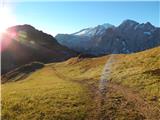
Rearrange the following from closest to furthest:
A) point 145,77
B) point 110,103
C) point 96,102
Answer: point 110,103, point 96,102, point 145,77

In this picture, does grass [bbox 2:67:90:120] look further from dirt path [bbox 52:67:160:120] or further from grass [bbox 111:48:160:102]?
grass [bbox 111:48:160:102]

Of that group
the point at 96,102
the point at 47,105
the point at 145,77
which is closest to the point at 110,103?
the point at 96,102

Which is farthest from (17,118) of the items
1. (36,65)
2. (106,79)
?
(36,65)

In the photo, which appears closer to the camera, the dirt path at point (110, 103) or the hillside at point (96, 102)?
the dirt path at point (110, 103)

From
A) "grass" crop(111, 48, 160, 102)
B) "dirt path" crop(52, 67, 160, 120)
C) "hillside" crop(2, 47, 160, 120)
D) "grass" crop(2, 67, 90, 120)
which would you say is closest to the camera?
"dirt path" crop(52, 67, 160, 120)

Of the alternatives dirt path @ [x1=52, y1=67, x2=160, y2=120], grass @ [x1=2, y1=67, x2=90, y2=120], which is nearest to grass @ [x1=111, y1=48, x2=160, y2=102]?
dirt path @ [x1=52, y1=67, x2=160, y2=120]

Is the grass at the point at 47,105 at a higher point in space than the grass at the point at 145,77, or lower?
lower

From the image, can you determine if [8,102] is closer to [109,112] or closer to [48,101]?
[48,101]

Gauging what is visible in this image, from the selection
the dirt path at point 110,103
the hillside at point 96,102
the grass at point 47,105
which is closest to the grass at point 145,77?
the hillside at point 96,102

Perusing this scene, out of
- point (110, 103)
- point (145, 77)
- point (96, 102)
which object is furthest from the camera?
point (145, 77)

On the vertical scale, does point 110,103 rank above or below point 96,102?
below

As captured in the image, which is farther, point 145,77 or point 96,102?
point 145,77

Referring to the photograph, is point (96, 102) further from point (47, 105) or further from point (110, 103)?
point (47, 105)

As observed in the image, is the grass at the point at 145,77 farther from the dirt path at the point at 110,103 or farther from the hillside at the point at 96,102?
the dirt path at the point at 110,103
